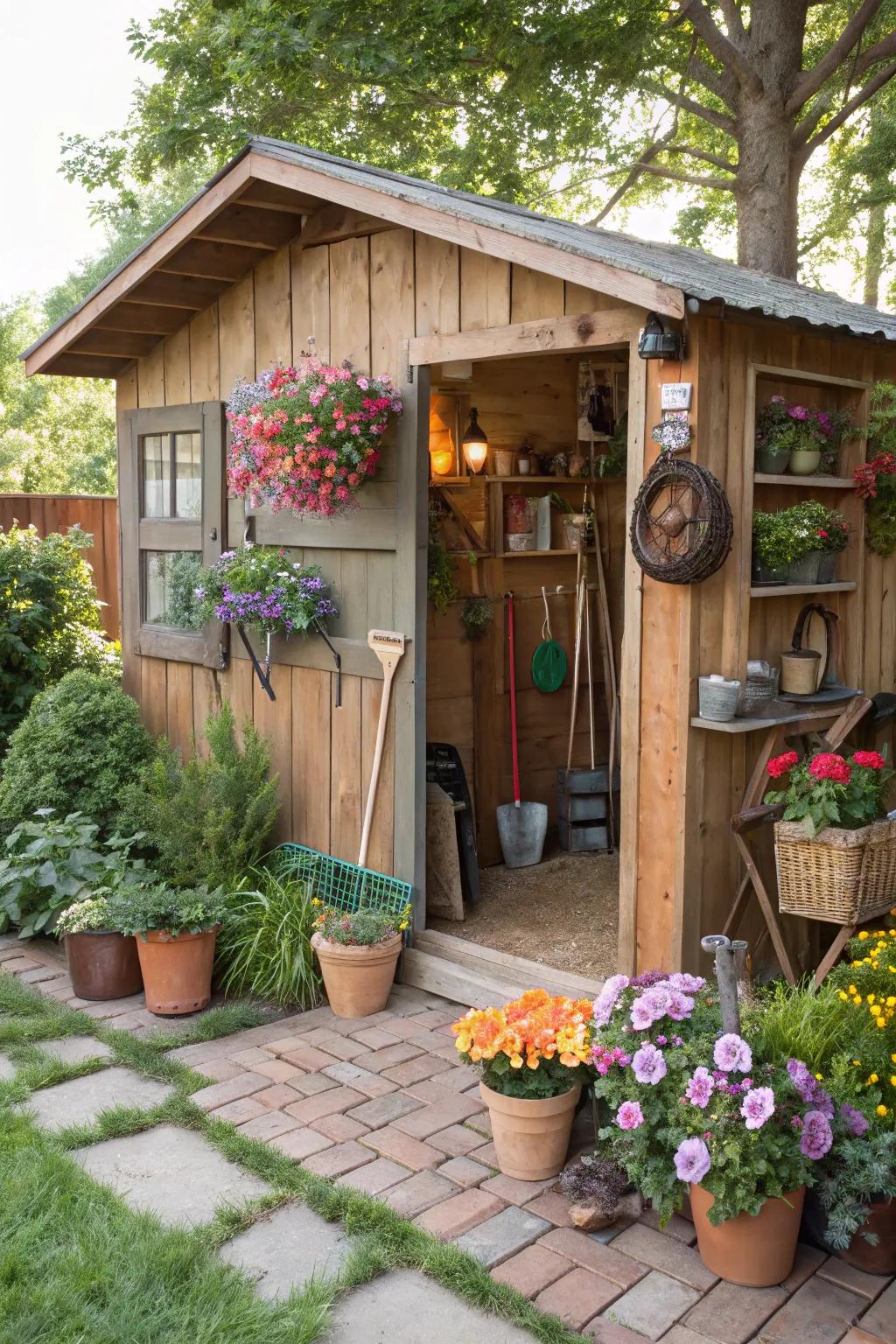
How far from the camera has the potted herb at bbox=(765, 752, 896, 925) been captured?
3.87m

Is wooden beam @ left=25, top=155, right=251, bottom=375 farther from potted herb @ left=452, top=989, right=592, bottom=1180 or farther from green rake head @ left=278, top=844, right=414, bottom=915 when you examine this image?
potted herb @ left=452, top=989, right=592, bottom=1180

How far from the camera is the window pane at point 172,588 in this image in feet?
21.0

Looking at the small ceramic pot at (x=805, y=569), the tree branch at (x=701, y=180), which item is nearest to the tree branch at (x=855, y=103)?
the tree branch at (x=701, y=180)

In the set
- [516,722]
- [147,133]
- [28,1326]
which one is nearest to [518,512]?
[516,722]

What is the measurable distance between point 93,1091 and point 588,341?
3.08 m

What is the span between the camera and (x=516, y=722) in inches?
256

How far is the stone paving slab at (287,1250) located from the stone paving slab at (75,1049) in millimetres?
1306

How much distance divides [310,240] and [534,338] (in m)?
1.61

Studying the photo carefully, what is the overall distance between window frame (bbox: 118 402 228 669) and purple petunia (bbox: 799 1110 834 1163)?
3865 mm

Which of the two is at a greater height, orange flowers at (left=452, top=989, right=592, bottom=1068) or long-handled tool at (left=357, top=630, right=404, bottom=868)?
long-handled tool at (left=357, top=630, right=404, bottom=868)

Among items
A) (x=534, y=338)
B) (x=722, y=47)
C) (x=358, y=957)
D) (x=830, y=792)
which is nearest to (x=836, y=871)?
(x=830, y=792)

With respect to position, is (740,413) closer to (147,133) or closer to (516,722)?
(516,722)

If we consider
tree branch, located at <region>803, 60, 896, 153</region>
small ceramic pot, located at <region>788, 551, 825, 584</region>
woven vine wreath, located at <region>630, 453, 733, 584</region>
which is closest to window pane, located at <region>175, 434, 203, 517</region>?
woven vine wreath, located at <region>630, 453, 733, 584</region>

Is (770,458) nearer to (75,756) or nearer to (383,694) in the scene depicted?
(383,694)
